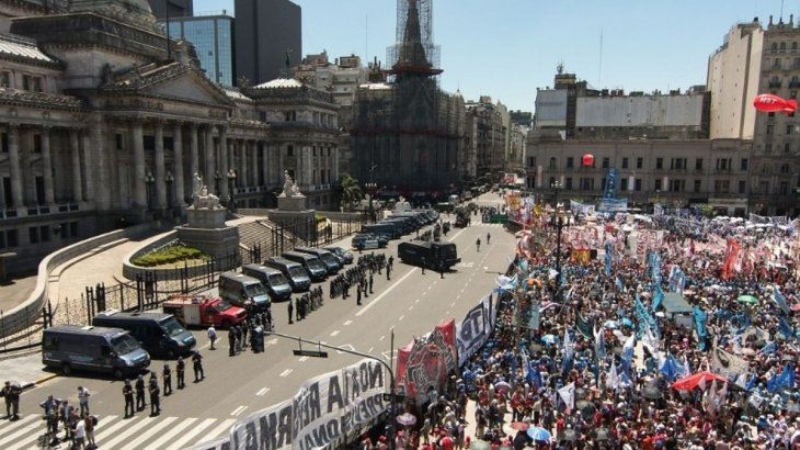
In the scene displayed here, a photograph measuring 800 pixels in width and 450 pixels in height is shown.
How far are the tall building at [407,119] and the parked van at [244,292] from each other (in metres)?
74.3

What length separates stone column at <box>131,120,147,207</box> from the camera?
5409 centimetres

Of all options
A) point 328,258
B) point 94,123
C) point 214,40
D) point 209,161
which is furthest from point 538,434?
point 214,40

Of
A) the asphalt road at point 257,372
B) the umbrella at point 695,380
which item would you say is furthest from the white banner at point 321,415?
the umbrella at point 695,380

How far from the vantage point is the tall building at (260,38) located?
125m

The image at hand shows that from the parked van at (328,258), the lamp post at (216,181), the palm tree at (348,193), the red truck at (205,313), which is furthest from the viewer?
the palm tree at (348,193)

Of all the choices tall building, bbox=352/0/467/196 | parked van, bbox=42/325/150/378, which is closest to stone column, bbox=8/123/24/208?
parked van, bbox=42/325/150/378

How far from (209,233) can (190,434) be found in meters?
28.0

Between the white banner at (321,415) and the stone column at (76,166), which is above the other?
the stone column at (76,166)

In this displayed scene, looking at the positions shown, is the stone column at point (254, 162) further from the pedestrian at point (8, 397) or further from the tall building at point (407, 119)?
the pedestrian at point (8, 397)

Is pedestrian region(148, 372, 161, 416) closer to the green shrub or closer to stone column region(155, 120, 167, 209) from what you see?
the green shrub

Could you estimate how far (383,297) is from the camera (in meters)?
40.8

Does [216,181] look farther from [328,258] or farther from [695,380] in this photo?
[695,380]

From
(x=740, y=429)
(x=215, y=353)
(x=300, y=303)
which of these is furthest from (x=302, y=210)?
(x=740, y=429)

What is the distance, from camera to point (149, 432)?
20.6 meters
